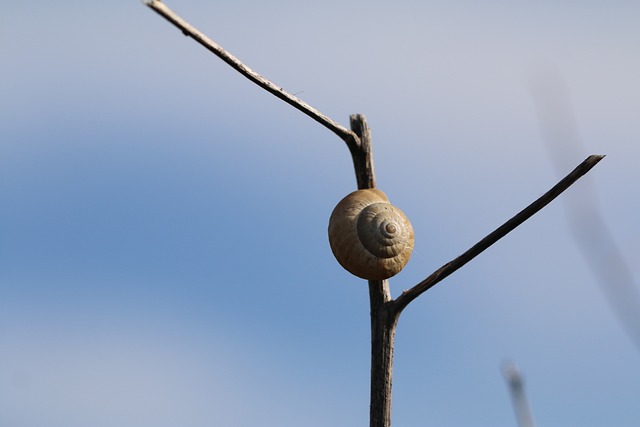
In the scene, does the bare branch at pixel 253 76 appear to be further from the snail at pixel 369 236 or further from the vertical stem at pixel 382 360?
the vertical stem at pixel 382 360

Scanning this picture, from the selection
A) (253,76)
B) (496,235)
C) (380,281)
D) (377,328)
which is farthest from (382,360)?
(253,76)

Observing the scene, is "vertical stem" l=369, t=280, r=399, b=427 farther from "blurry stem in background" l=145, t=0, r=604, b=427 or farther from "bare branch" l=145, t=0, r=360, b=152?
"bare branch" l=145, t=0, r=360, b=152

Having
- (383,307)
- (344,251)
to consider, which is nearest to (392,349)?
(383,307)

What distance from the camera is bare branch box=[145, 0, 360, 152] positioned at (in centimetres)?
338

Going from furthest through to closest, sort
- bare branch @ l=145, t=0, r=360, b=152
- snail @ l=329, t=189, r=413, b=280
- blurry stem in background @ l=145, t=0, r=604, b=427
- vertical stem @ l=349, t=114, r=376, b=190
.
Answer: snail @ l=329, t=189, r=413, b=280, vertical stem @ l=349, t=114, r=376, b=190, blurry stem in background @ l=145, t=0, r=604, b=427, bare branch @ l=145, t=0, r=360, b=152

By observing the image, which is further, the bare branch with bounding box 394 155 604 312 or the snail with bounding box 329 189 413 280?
the snail with bounding box 329 189 413 280

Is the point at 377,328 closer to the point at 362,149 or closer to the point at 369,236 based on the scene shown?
the point at 369,236

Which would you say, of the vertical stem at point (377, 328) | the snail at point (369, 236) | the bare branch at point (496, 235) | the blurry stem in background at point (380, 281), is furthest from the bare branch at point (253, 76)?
the bare branch at point (496, 235)

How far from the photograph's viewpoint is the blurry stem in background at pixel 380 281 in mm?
4086

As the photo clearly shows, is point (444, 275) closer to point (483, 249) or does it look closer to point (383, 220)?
point (483, 249)

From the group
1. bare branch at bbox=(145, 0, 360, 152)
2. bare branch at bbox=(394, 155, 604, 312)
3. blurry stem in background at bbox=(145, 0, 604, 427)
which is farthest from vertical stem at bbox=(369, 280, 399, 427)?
bare branch at bbox=(145, 0, 360, 152)

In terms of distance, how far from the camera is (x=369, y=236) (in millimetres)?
5191

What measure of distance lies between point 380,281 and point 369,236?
365 millimetres

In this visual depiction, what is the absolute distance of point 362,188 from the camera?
16.4 ft
